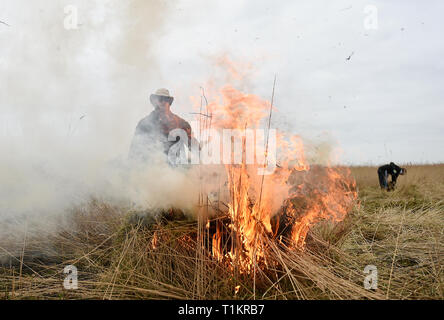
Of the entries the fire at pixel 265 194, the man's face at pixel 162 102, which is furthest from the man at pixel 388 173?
the man's face at pixel 162 102

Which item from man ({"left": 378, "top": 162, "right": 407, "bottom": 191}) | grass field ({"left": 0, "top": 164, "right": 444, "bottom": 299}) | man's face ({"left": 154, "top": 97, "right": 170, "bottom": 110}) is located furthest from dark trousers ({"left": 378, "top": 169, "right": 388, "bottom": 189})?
man's face ({"left": 154, "top": 97, "right": 170, "bottom": 110})

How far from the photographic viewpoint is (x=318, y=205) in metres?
3.44

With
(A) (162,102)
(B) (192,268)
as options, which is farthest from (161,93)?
(B) (192,268)

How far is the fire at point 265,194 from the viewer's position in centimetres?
298

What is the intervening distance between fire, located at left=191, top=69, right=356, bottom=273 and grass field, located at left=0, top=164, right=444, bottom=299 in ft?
0.57

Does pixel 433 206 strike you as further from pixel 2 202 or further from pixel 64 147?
pixel 2 202

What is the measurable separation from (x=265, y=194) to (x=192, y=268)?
988 mm

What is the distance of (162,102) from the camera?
5.04 meters

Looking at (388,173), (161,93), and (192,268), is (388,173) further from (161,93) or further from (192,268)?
(192,268)

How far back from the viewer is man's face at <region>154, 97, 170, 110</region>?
500cm

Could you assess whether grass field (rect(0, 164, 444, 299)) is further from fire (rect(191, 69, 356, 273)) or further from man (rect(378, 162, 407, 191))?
man (rect(378, 162, 407, 191))
